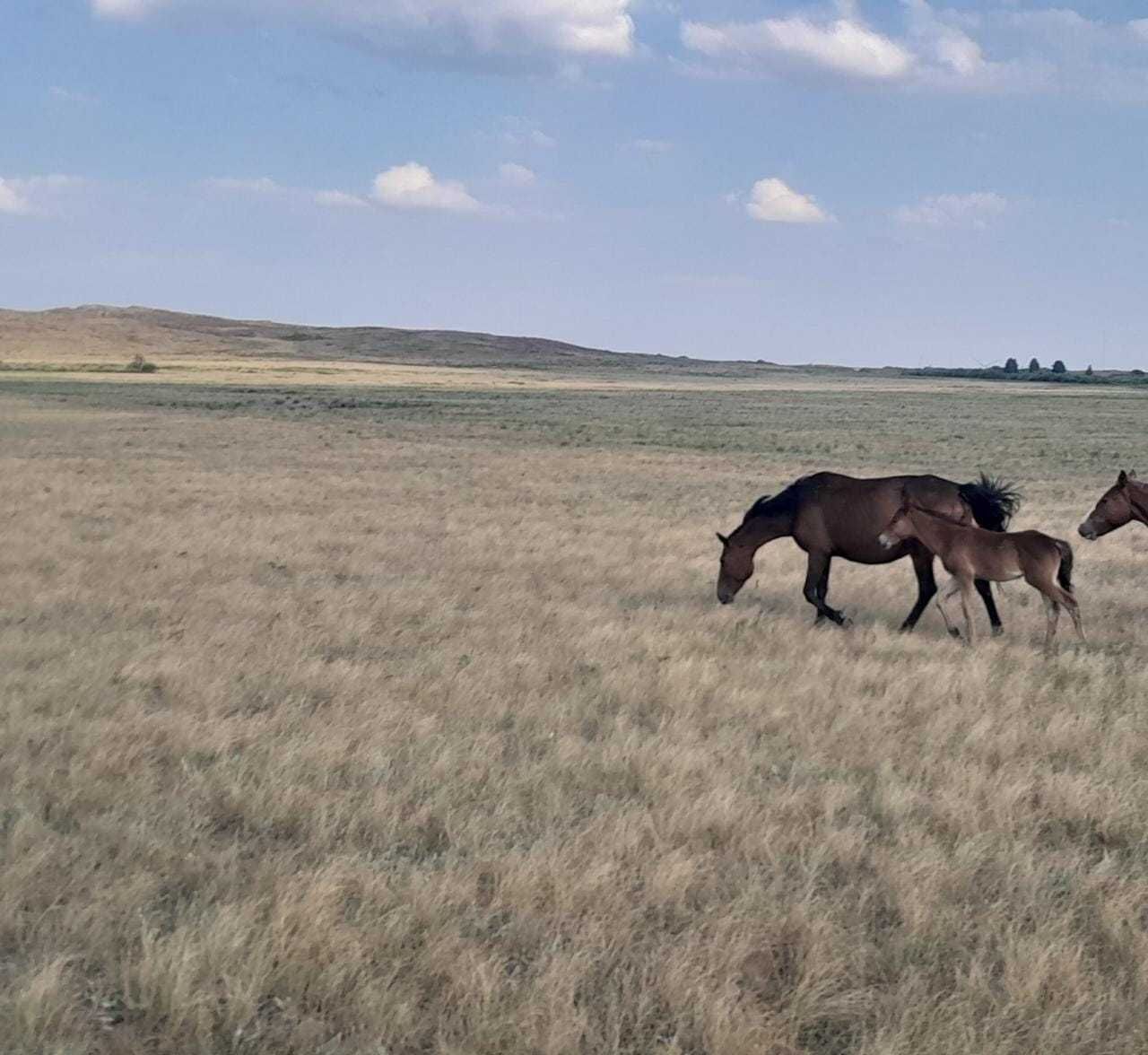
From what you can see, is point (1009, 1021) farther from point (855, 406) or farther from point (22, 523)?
point (855, 406)

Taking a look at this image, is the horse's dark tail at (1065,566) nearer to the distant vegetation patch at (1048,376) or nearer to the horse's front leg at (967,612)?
the horse's front leg at (967,612)

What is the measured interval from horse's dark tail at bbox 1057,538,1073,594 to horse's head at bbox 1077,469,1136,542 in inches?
44.8

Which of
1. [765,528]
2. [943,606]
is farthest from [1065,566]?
[765,528]

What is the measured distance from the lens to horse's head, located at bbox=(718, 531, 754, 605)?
453 inches

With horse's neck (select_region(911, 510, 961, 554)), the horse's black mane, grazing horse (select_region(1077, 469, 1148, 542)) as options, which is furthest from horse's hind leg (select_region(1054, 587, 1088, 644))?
the horse's black mane

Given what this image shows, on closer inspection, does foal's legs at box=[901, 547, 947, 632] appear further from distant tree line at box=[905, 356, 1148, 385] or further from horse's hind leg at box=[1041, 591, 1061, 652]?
distant tree line at box=[905, 356, 1148, 385]

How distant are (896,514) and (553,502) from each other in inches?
478

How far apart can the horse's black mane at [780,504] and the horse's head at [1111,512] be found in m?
2.68

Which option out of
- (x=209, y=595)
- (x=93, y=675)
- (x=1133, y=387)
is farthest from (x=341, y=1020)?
(x=1133, y=387)

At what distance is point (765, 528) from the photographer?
11336 mm

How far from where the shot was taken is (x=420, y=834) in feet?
17.9

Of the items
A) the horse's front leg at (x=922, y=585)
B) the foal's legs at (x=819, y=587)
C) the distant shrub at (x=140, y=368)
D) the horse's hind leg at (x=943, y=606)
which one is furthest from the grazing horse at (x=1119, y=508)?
the distant shrub at (x=140, y=368)

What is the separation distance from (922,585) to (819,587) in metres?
0.97

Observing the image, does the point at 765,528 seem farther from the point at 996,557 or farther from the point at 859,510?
the point at 996,557
